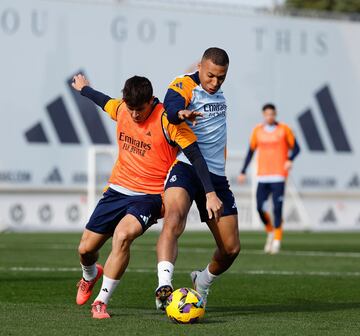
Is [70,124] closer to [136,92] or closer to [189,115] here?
[136,92]

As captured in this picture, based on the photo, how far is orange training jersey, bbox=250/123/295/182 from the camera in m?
20.1

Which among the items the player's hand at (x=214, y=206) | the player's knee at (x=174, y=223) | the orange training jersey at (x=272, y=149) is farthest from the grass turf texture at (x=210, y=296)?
the orange training jersey at (x=272, y=149)

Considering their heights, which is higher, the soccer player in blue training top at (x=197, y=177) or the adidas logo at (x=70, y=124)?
the soccer player in blue training top at (x=197, y=177)

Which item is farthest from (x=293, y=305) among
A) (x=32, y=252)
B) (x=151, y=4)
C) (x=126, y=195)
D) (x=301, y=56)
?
(x=301, y=56)

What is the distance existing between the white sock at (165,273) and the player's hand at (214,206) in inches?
21.3

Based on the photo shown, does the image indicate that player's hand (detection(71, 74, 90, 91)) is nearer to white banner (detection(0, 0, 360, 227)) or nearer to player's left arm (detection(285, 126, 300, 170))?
player's left arm (detection(285, 126, 300, 170))

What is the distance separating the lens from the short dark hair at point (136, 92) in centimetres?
952

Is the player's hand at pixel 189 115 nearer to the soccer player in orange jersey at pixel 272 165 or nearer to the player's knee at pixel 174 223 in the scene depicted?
the player's knee at pixel 174 223

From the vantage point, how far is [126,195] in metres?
9.94

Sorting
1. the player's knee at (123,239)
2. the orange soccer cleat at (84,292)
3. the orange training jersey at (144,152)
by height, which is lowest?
the orange soccer cleat at (84,292)

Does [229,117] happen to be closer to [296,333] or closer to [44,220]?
[44,220]

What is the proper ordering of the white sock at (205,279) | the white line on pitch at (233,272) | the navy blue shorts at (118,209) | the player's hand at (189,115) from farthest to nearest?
the white line on pitch at (233,272) < the white sock at (205,279) < the navy blue shorts at (118,209) < the player's hand at (189,115)

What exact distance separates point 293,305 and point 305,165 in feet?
67.4

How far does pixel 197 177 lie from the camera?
9.98 metres
